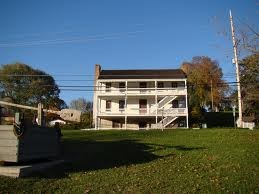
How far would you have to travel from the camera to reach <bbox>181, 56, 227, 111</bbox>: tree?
197 feet

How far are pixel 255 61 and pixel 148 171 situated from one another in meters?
8.52

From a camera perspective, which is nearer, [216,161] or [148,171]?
[148,171]

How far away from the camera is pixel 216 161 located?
12.1 m

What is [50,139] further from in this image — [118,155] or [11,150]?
[118,155]

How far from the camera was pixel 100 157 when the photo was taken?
1421 cm

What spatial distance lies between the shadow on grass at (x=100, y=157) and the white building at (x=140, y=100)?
901 inches

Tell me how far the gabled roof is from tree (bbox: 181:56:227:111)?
1204 centimetres

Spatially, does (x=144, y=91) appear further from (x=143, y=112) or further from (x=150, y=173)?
(x=150, y=173)

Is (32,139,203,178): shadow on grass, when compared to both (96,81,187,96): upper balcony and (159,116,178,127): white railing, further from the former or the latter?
(96,81,187,96): upper balcony

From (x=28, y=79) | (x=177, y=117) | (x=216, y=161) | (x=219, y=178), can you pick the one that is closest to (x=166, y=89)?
(x=177, y=117)

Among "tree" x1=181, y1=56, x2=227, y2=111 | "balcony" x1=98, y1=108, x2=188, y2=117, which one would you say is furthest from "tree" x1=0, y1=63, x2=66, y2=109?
"tree" x1=181, y1=56, x2=227, y2=111

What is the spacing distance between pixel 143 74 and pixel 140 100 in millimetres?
4011

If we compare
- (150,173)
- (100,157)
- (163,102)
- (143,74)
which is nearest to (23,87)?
(143,74)

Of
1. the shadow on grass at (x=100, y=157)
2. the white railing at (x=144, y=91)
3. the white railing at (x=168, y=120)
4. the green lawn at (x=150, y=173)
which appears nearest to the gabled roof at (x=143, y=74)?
the white railing at (x=144, y=91)
